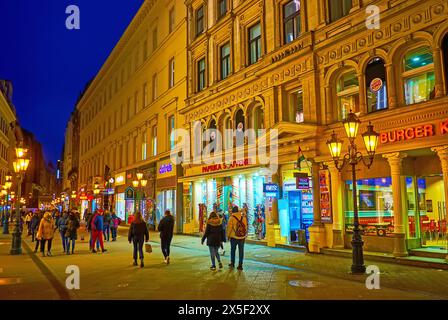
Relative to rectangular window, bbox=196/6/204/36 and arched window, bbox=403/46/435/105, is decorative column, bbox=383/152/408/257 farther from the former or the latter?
rectangular window, bbox=196/6/204/36

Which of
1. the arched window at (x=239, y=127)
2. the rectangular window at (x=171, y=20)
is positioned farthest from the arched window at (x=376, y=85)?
the rectangular window at (x=171, y=20)

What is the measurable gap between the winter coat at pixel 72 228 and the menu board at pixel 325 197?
10.1 meters

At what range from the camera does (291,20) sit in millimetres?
18438

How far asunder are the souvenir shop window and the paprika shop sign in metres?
1.53

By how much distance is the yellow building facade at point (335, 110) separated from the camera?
13.1 metres

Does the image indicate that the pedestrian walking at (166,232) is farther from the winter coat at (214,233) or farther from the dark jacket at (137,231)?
the winter coat at (214,233)

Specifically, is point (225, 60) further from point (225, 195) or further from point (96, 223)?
point (96, 223)

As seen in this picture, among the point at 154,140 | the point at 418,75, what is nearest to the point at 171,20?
the point at 154,140
